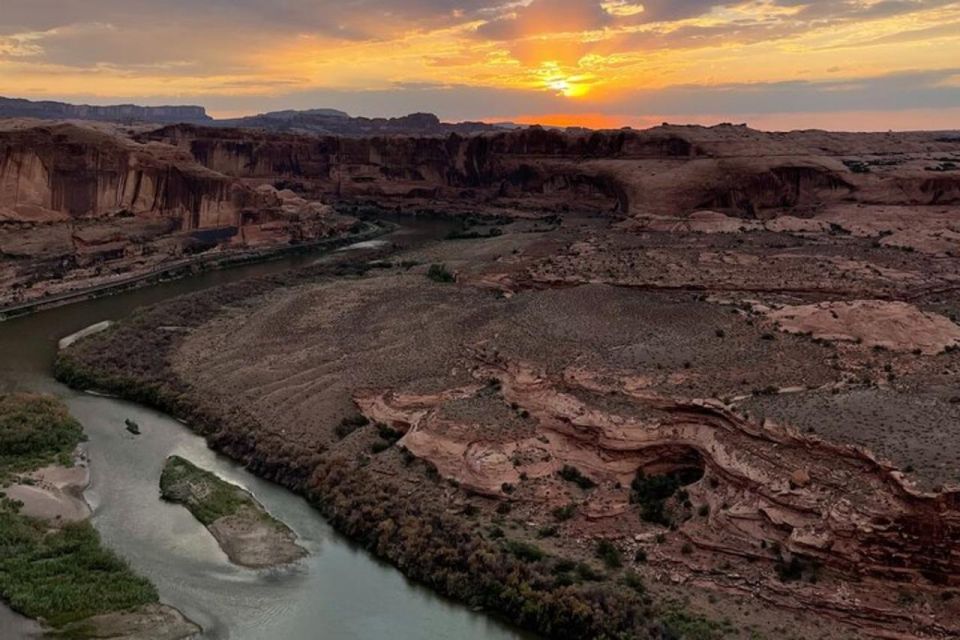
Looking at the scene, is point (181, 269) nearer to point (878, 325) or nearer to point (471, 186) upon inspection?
point (471, 186)

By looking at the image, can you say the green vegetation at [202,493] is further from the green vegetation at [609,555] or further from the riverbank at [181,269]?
the riverbank at [181,269]

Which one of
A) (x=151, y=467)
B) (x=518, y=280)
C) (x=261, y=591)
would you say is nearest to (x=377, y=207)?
(x=518, y=280)

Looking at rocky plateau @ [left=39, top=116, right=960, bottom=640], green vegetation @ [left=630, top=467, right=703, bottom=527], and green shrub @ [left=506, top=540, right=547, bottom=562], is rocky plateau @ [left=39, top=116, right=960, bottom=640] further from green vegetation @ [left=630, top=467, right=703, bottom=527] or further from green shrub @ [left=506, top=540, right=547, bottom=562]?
green shrub @ [left=506, top=540, right=547, bottom=562]

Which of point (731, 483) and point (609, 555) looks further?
point (731, 483)

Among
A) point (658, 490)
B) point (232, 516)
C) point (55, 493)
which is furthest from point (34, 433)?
point (658, 490)

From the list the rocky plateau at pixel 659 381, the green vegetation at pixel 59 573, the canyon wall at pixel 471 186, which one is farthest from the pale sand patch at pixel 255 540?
the canyon wall at pixel 471 186

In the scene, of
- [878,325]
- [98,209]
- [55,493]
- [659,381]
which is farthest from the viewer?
[98,209]
